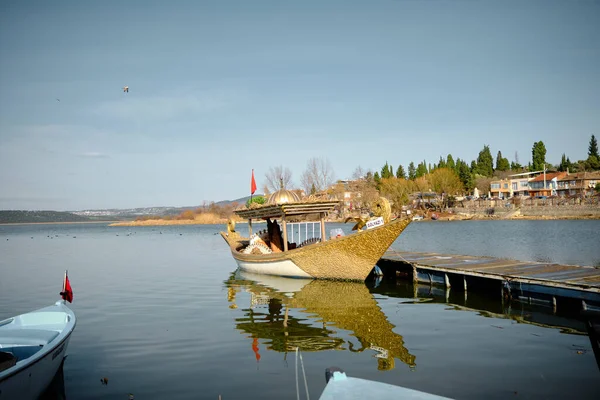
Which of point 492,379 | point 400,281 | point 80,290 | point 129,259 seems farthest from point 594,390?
point 129,259

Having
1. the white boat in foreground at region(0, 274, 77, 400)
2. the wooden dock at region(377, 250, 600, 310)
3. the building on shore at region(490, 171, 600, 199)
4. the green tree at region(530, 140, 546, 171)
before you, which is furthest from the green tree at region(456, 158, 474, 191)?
the white boat in foreground at region(0, 274, 77, 400)

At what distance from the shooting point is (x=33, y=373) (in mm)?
6633

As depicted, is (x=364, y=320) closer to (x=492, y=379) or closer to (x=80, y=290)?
(x=492, y=379)

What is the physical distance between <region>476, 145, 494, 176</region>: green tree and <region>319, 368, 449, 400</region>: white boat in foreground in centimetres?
12060

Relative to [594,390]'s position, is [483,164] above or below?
above

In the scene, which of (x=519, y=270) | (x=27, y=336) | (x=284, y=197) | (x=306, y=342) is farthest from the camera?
(x=284, y=197)

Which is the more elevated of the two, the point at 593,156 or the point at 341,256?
the point at 593,156

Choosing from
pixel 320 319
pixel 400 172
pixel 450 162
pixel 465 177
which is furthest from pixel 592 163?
pixel 320 319

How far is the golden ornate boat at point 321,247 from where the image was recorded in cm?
1692

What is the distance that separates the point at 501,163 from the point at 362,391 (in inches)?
5096

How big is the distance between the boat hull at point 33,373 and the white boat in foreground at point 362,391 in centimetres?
426

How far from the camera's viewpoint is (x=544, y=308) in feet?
43.2

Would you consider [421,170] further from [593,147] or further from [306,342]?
[306,342]

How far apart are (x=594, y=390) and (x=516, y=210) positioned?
86.1 m
